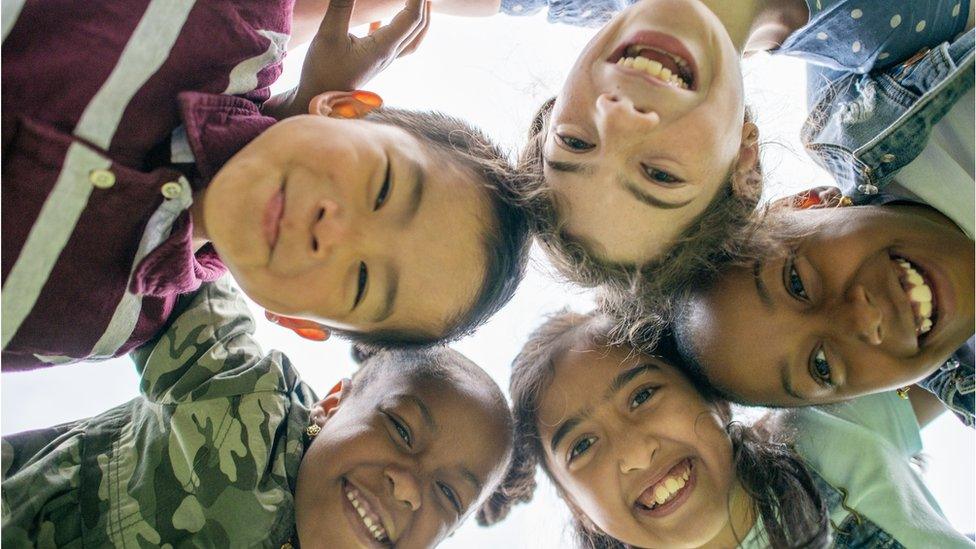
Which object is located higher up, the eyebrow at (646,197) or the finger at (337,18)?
the finger at (337,18)

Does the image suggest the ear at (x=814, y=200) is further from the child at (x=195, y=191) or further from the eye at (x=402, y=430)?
the eye at (x=402, y=430)

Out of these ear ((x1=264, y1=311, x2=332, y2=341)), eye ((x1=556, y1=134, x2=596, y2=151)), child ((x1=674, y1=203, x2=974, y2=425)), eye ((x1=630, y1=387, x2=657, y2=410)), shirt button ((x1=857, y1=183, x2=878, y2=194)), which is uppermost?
eye ((x1=556, y1=134, x2=596, y2=151))

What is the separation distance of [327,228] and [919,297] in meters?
0.77

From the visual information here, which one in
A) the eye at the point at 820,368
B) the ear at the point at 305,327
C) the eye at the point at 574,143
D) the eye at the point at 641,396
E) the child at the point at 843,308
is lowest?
the eye at the point at 641,396

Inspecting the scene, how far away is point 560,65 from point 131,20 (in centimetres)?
65

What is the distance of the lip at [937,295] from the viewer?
0.94m

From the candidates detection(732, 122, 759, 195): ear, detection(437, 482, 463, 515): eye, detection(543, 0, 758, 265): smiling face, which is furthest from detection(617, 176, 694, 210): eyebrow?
detection(437, 482, 463, 515): eye

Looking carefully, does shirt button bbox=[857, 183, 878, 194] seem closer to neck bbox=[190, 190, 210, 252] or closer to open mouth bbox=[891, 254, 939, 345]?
open mouth bbox=[891, 254, 939, 345]

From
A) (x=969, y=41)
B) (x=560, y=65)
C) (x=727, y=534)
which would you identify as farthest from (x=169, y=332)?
(x=969, y=41)

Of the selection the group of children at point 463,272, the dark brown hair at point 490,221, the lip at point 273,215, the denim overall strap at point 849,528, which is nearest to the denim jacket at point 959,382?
the group of children at point 463,272

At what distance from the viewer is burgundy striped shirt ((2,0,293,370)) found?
2.56 feet

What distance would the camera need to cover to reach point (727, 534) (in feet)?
3.43

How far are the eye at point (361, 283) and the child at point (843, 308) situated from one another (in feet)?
1.62

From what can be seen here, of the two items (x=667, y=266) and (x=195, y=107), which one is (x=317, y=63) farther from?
(x=667, y=266)
